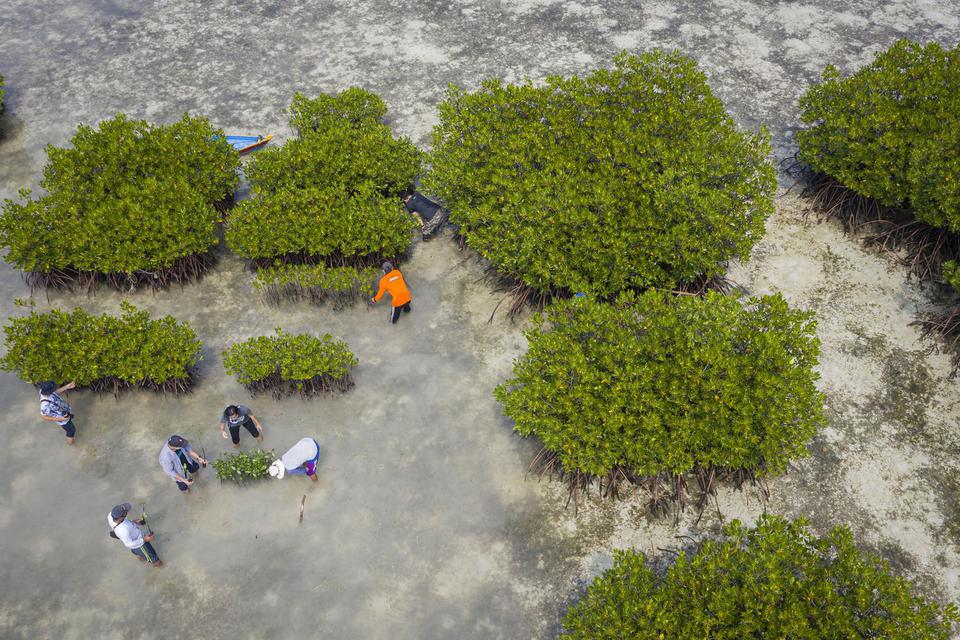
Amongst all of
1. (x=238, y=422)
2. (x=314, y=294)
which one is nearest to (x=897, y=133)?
(x=314, y=294)

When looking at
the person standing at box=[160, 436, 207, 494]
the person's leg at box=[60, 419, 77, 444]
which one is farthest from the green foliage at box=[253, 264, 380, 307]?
the person's leg at box=[60, 419, 77, 444]

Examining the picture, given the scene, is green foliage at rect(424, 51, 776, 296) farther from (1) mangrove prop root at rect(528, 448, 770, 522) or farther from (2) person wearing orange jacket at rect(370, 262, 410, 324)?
(1) mangrove prop root at rect(528, 448, 770, 522)

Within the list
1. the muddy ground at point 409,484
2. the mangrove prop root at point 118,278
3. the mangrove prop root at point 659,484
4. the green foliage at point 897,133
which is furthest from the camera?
the mangrove prop root at point 118,278

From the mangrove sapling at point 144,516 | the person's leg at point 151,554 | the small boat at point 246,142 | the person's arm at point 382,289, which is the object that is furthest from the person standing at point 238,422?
the small boat at point 246,142

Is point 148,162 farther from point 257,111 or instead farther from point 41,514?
point 41,514

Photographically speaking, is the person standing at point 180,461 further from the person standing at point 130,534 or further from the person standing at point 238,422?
the person standing at point 130,534

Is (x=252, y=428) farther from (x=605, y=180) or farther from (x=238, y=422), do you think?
(x=605, y=180)
